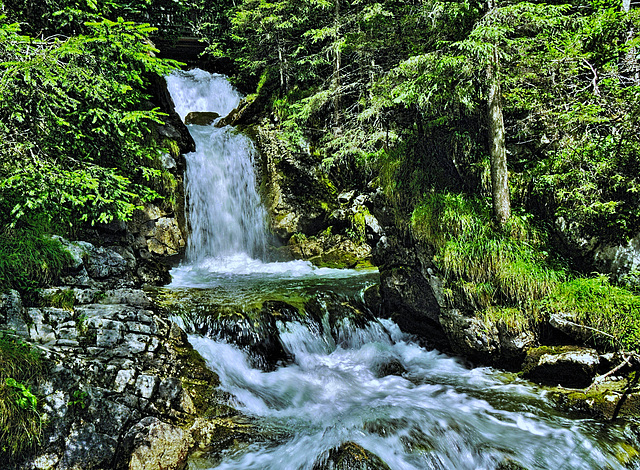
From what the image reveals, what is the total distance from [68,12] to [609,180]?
36.1 feet

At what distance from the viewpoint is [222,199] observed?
1320 centimetres

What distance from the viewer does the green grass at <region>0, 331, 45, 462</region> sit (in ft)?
11.3

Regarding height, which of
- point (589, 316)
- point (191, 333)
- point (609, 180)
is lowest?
point (191, 333)

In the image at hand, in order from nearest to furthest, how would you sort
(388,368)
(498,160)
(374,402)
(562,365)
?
(562,365) < (374,402) < (498,160) < (388,368)

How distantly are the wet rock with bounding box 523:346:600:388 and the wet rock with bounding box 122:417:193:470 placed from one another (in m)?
5.09

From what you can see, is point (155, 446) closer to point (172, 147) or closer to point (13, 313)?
point (13, 313)

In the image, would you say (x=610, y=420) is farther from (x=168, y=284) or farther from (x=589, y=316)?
(x=168, y=284)

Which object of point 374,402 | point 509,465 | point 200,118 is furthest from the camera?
point 200,118

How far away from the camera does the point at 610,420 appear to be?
4.36 metres

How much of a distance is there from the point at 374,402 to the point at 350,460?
1.89 m

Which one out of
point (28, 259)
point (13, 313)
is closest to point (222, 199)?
point (28, 259)

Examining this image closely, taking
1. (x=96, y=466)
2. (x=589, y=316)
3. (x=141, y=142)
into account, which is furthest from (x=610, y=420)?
(x=141, y=142)

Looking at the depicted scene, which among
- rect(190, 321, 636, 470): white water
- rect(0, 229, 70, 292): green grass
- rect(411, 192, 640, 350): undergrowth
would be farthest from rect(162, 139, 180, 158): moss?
rect(411, 192, 640, 350): undergrowth

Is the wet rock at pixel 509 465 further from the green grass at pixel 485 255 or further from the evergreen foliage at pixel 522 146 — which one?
the green grass at pixel 485 255
